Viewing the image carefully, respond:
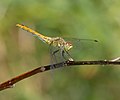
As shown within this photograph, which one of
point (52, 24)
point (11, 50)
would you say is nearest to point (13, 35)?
point (11, 50)

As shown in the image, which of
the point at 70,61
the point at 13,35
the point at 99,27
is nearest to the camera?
the point at 70,61

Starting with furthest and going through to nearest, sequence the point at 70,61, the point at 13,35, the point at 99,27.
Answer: the point at 13,35, the point at 99,27, the point at 70,61

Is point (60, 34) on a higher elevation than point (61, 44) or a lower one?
higher

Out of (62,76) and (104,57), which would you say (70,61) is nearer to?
(104,57)

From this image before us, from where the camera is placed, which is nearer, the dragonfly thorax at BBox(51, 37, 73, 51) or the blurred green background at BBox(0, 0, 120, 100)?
the dragonfly thorax at BBox(51, 37, 73, 51)

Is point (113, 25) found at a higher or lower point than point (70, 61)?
higher

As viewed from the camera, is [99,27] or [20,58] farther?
[20,58]

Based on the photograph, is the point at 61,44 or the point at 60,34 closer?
the point at 61,44

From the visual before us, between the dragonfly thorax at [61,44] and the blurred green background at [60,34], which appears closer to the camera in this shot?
the dragonfly thorax at [61,44]
